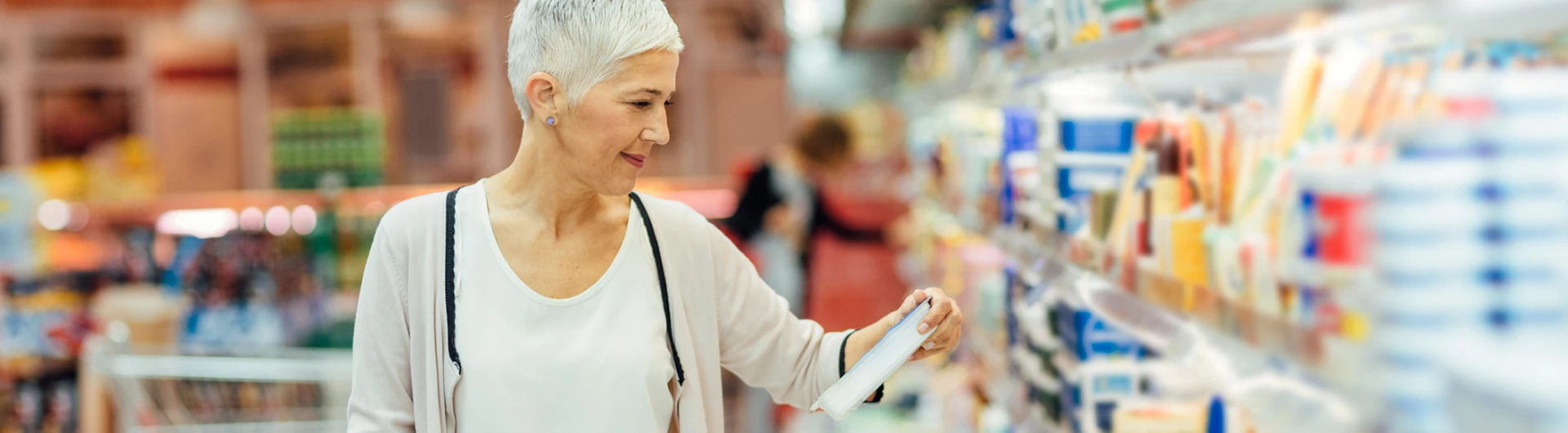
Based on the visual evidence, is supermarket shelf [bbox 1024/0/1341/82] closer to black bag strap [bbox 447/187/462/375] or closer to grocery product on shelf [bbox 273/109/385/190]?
black bag strap [bbox 447/187/462/375]

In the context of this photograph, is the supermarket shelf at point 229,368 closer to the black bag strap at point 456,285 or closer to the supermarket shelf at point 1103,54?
the black bag strap at point 456,285

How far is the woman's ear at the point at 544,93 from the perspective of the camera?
1347 millimetres

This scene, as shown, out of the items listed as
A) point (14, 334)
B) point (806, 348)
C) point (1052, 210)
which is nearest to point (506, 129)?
point (14, 334)

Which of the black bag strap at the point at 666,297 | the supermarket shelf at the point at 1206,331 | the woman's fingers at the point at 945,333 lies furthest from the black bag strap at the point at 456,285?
the supermarket shelf at the point at 1206,331

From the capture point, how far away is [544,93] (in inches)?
53.6

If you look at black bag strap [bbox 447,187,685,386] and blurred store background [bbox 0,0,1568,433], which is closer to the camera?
blurred store background [bbox 0,0,1568,433]

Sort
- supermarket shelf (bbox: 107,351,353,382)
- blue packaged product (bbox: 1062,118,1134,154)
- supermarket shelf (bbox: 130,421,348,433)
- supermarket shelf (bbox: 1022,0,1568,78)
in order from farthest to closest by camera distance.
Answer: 1. supermarket shelf (bbox: 130,421,348,433)
2. supermarket shelf (bbox: 107,351,353,382)
3. blue packaged product (bbox: 1062,118,1134,154)
4. supermarket shelf (bbox: 1022,0,1568,78)

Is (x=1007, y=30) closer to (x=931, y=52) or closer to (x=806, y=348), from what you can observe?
(x=806, y=348)

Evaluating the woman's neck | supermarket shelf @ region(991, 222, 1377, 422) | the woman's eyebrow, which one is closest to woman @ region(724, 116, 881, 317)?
supermarket shelf @ region(991, 222, 1377, 422)

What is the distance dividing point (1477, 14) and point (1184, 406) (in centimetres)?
105

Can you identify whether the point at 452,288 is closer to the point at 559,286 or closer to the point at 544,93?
the point at 559,286

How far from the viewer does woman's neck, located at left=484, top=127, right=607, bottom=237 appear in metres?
1.43

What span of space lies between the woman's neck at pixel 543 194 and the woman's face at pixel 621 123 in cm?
4

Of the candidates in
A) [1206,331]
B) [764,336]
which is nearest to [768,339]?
[764,336]
